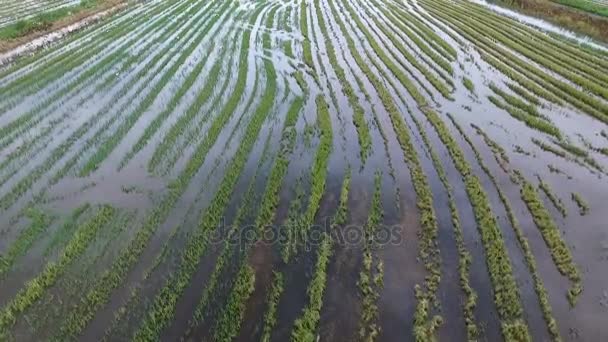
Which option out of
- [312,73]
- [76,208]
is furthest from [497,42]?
[76,208]

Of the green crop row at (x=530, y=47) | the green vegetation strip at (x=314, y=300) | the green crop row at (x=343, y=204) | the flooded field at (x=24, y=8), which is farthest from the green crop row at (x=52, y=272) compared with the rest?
the flooded field at (x=24, y=8)

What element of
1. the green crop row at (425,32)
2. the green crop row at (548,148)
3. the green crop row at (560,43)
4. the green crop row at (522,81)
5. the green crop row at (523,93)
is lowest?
the green crop row at (548,148)

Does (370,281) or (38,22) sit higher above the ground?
(38,22)

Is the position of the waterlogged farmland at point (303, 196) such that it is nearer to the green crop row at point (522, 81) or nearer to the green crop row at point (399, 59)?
the green crop row at point (399, 59)

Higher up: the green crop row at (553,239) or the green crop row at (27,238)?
the green crop row at (553,239)

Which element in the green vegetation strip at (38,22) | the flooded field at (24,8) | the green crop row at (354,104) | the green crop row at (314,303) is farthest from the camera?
the flooded field at (24,8)

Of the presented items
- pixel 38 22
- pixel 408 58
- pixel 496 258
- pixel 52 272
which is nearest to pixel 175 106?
pixel 52 272

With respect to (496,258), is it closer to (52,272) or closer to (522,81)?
(52,272)

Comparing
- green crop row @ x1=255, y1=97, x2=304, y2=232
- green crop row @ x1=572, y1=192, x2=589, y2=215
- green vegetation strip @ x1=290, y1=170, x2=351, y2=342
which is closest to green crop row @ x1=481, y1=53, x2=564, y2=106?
green crop row @ x1=572, y1=192, x2=589, y2=215
